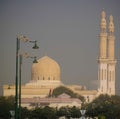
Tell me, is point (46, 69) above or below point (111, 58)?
below

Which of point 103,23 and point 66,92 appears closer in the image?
point 103,23

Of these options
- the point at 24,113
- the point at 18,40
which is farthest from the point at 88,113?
the point at 18,40

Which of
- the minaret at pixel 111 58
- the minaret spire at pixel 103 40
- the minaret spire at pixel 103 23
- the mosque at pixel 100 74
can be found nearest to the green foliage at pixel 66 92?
the mosque at pixel 100 74

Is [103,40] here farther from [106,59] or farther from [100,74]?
[100,74]

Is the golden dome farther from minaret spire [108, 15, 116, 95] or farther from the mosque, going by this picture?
minaret spire [108, 15, 116, 95]

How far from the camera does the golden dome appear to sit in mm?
65438

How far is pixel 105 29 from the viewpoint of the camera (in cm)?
6781

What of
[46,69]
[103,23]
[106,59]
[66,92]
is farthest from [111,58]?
[46,69]

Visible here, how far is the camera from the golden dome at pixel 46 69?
65.4 meters

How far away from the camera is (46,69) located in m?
67.1

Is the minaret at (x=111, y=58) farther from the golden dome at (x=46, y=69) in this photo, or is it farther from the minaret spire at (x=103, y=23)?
the golden dome at (x=46, y=69)

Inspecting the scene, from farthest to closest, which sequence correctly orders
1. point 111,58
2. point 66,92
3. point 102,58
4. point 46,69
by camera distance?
point 66,92 < point 102,58 < point 111,58 < point 46,69

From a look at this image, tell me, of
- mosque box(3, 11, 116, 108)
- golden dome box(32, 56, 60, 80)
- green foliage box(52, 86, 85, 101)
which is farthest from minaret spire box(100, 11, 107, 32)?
green foliage box(52, 86, 85, 101)

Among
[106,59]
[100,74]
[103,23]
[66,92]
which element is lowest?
[66,92]
